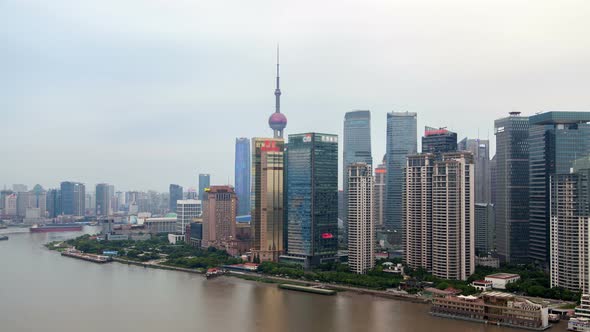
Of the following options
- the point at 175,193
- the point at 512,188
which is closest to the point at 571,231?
the point at 512,188

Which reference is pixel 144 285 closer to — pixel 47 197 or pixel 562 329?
pixel 562 329

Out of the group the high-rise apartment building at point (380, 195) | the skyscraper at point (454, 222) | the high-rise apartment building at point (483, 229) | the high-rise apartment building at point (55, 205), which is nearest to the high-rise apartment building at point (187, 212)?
the high-rise apartment building at point (380, 195)

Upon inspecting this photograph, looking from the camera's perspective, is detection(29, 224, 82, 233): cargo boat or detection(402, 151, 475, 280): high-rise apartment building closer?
detection(402, 151, 475, 280): high-rise apartment building

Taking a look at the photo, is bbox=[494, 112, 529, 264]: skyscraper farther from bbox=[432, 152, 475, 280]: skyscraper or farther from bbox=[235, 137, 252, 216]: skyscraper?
bbox=[235, 137, 252, 216]: skyscraper

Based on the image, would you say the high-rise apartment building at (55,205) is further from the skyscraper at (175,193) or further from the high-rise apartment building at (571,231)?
the high-rise apartment building at (571,231)

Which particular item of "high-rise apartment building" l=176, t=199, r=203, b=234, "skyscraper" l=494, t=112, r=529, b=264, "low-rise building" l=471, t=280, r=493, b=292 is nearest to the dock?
"low-rise building" l=471, t=280, r=493, b=292

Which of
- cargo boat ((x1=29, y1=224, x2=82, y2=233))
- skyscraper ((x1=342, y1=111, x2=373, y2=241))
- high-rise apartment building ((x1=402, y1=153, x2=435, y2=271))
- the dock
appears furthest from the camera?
cargo boat ((x1=29, y1=224, x2=82, y2=233))
